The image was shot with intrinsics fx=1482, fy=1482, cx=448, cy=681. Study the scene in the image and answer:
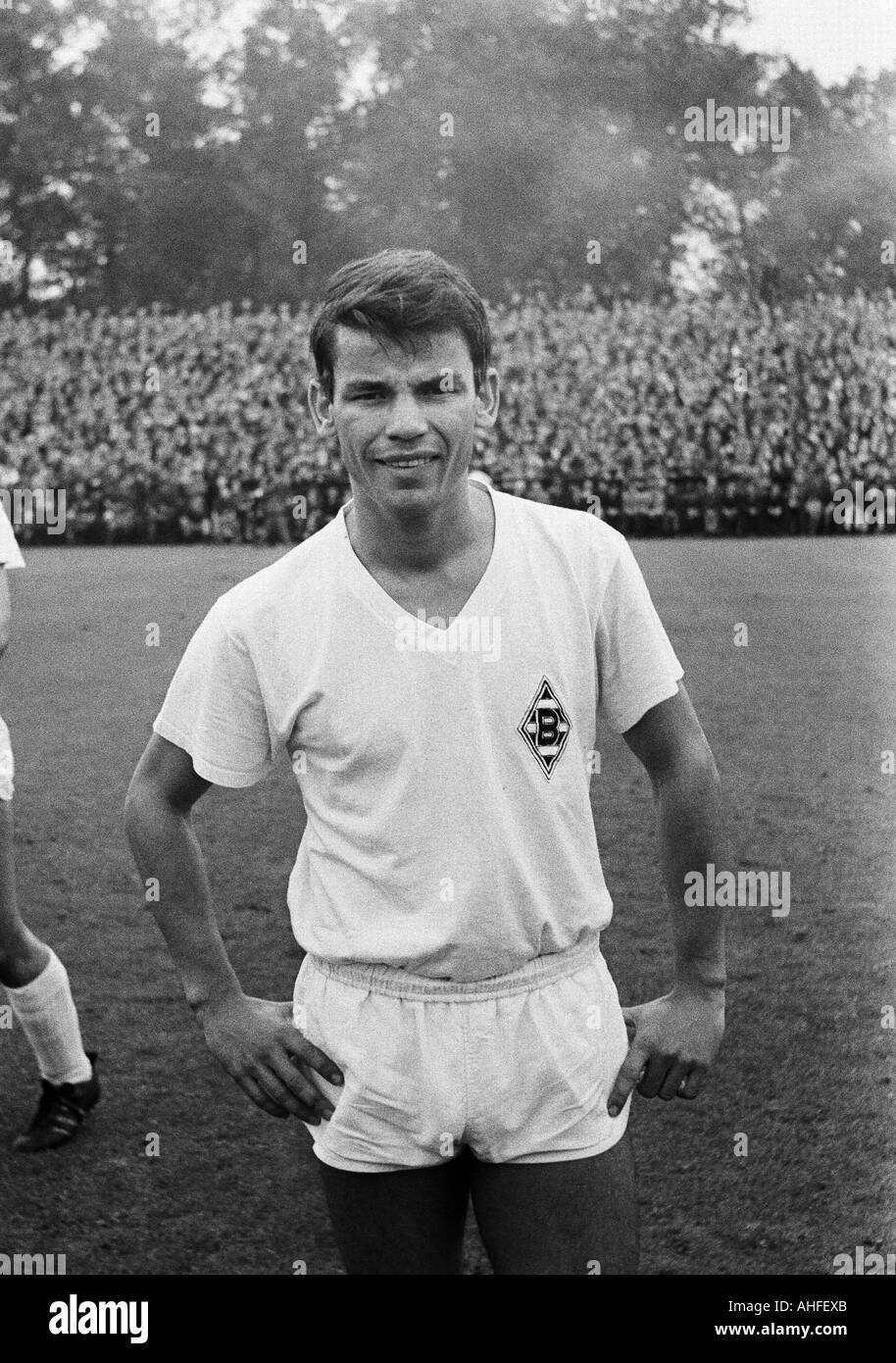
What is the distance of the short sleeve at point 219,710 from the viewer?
4.85 ft

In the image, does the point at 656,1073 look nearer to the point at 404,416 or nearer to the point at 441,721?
the point at 441,721

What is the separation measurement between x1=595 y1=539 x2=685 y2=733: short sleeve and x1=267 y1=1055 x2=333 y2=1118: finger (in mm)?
507

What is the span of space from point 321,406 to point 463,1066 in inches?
27.2

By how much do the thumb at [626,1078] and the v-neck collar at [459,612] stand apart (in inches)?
19.0

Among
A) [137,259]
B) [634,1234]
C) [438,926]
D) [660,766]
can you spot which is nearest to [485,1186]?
[634,1234]

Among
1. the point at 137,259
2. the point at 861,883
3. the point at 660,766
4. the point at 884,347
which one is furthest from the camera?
the point at 861,883

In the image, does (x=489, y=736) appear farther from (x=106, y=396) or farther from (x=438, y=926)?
(x=106, y=396)

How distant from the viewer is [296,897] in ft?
5.06

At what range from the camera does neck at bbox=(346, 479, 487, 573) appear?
1.48 m

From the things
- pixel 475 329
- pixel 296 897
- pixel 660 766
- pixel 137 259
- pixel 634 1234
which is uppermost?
pixel 137 259

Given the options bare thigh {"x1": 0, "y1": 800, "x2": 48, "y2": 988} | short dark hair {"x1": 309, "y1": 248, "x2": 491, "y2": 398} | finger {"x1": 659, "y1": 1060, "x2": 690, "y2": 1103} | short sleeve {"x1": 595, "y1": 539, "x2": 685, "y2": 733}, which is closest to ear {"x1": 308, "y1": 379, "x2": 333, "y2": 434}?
short dark hair {"x1": 309, "y1": 248, "x2": 491, "y2": 398}

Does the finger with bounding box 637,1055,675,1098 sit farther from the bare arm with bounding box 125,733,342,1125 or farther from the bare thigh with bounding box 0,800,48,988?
the bare thigh with bounding box 0,800,48,988

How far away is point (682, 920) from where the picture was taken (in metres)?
1.56
